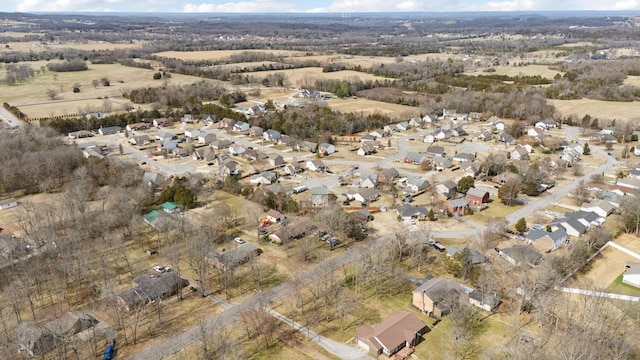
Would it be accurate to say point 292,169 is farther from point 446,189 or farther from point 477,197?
point 477,197

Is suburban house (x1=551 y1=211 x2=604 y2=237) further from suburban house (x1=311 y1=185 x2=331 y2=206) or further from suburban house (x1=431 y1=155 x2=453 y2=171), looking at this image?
suburban house (x1=311 y1=185 x2=331 y2=206)

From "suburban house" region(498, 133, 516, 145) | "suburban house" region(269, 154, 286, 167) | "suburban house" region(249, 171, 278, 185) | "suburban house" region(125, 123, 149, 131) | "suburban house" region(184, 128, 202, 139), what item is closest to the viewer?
"suburban house" region(249, 171, 278, 185)

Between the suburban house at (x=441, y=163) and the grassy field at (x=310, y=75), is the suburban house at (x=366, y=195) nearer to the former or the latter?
the suburban house at (x=441, y=163)

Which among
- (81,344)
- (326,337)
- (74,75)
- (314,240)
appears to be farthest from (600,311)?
(74,75)

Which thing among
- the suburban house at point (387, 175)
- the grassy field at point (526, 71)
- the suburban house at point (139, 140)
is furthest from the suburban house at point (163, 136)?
the grassy field at point (526, 71)

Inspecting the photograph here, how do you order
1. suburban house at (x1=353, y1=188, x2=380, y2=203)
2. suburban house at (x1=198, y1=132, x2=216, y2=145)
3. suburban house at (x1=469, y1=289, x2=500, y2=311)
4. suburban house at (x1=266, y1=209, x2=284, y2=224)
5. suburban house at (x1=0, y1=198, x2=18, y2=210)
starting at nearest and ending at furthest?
suburban house at (x1=469, y1=289, x2=500, y2=311) < suburban house at (x1=266, y1=209, x2=284, y2=224) < suburban house at (x1=0, y1=198, x2=18, y2=210) < suburban house at (x1=353, y1=188, x2=380, y2=203) < suburban house at (x1=198, y1=132, x2=216, y2=145)

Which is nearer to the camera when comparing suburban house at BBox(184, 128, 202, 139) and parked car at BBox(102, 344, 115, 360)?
parked car at BBox(102, 344, 115, 360)

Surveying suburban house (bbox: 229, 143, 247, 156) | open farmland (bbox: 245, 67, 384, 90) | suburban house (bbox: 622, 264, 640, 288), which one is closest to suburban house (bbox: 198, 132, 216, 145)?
suburban house (bbox: 229, 143, 247, 156)
